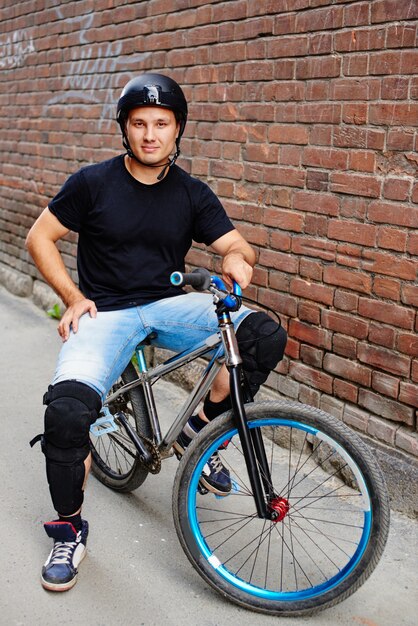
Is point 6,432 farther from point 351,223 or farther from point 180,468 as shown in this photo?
point 351,223

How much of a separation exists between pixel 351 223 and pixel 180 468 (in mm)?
1440

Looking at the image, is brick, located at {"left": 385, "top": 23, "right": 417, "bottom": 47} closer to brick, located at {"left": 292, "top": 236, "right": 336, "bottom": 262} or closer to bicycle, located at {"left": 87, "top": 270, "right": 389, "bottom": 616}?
brick, located at {"left": 292, "top": 236, "right": 336, "bottom": 262}

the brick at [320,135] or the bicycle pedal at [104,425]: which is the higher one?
the brick at [320,135]

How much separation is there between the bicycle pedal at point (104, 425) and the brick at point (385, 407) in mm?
1154

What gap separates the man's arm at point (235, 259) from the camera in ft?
9.86

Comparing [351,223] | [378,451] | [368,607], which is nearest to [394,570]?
[368,607]

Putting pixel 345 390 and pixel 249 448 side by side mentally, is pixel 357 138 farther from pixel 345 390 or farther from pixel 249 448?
pixel 249 448

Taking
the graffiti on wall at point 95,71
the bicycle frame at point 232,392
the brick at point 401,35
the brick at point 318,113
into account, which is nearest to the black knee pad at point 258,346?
the bicycle frame at point 232,392

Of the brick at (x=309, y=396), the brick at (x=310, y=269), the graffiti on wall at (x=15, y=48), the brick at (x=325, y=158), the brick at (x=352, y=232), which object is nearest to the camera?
the brick at (x=352, y=232)

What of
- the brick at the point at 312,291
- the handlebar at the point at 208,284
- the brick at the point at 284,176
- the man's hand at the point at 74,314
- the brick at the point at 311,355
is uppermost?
the brick at the point at 284,176

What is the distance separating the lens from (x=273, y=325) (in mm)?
3094

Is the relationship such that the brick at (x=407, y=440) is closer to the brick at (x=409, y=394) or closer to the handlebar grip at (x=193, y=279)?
the brick at (x=409, y=394)

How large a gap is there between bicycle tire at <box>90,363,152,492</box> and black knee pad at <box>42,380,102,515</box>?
476 millimetres

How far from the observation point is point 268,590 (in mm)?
2949
